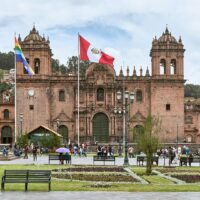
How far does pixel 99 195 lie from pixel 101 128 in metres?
58.9

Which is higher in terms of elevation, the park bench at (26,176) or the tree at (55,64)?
the tree at (55,64)

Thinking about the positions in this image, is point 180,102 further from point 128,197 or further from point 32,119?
point 128,197

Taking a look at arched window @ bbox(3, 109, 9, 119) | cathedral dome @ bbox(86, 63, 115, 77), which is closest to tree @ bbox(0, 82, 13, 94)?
arched window @ bbox(3, 109, 9, 119)

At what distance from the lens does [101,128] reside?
7875 cm

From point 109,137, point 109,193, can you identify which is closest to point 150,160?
point 109,193

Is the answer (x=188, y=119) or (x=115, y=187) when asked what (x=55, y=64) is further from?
(x=115, y=187)

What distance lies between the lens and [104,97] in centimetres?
7900

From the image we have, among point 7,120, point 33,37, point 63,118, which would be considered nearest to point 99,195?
point 63,118

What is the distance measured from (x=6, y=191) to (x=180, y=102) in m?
58.7

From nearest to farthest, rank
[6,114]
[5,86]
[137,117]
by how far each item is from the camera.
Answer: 1. [137,117]
2. [6,114]
3. [5,86]

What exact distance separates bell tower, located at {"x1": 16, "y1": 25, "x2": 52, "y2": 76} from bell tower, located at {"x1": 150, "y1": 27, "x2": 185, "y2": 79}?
599 inches

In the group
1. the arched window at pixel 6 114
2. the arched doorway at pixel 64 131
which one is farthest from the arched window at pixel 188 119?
the arched window at pixel 6 114

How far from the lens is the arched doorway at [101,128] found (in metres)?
78.6

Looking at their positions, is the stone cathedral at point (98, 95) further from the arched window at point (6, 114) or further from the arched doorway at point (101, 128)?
the arched window at point (6, 114)
